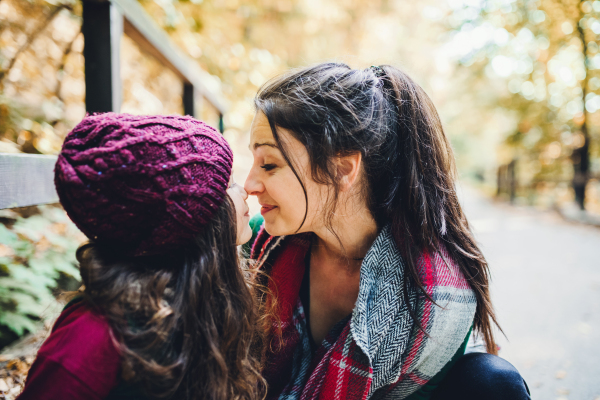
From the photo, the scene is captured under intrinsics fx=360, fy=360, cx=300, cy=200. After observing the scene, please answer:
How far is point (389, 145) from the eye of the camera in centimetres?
159

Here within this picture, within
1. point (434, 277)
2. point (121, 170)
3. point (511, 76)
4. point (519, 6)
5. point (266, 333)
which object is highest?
point (519, 6)

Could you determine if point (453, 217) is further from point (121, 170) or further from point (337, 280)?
point (121, 170)

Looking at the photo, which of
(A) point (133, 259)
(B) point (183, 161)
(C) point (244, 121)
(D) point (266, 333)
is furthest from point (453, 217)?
(C) point (244, 121)

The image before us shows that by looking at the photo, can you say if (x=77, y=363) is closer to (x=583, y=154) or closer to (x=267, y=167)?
(x=267, y=167)

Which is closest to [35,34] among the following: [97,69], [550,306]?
[97,69]

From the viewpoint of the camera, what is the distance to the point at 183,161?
3.59 feet

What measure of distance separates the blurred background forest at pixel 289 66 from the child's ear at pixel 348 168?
0.61 meters

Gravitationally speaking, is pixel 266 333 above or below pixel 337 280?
below

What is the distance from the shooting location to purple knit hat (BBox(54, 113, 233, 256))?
1.02 metres

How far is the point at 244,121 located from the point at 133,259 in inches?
199

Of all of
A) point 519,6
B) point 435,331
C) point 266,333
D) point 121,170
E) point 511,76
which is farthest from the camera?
point 511,76

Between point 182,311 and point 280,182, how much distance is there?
0.63 meters

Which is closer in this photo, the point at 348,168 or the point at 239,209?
the point at 239,209

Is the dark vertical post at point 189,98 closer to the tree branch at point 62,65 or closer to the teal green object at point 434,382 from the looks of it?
the tree branch at point 62,65
